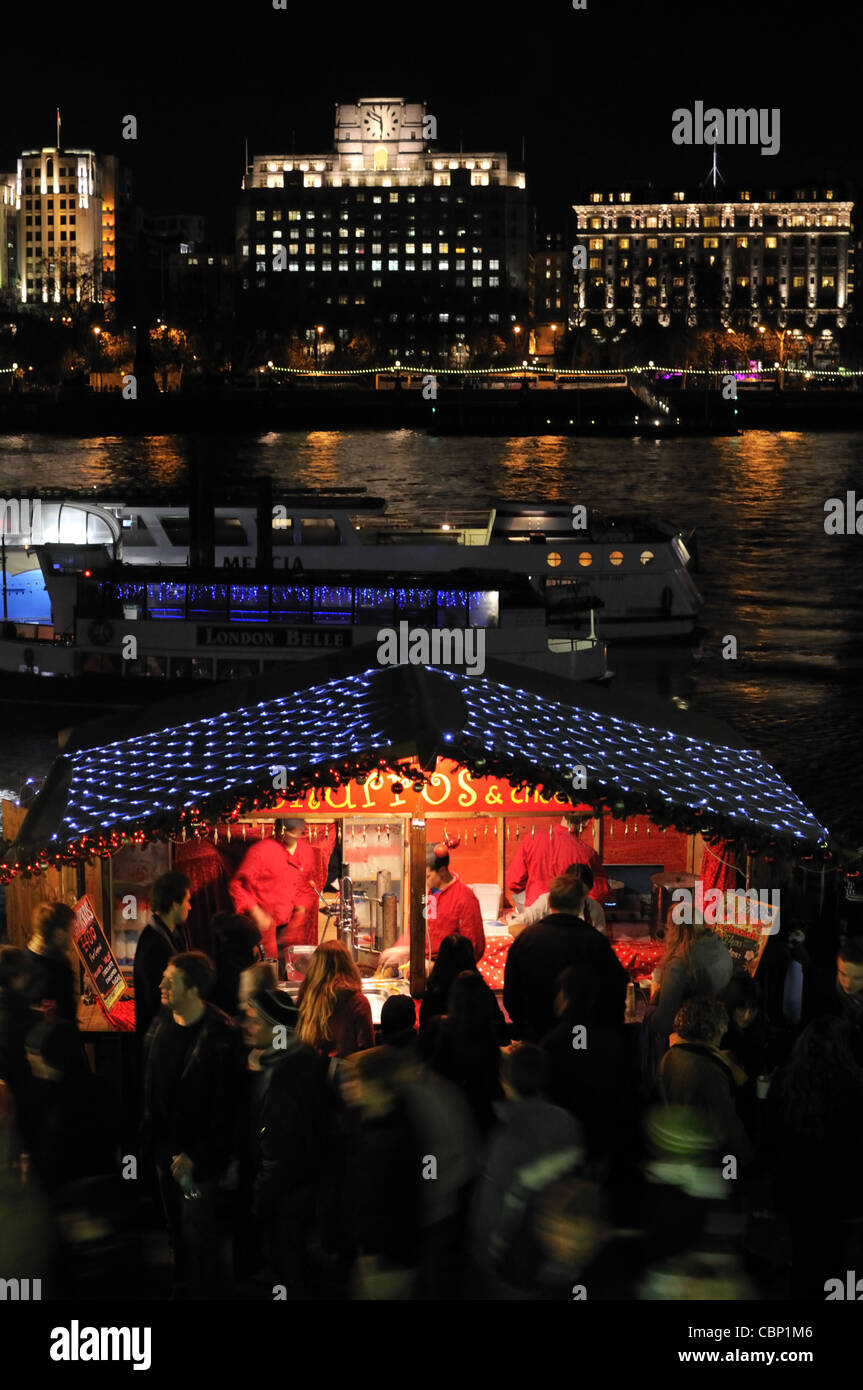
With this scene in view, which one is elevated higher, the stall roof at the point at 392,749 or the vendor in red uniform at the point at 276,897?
the stall roof at the point at 392,749

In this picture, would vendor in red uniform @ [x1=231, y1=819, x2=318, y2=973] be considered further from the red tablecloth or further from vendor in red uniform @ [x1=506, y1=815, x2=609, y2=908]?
vendor in red uniform @ [x1=506, y1=815, x2=609, y2=908]

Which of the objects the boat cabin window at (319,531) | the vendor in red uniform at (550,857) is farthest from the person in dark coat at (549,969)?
the boat cabin window at (319,531)

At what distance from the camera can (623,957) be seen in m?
8.24

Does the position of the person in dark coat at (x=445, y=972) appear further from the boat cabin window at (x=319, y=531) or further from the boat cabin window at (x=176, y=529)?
the boat cabin window at (x=319, y=531)

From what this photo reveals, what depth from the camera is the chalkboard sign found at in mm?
7906

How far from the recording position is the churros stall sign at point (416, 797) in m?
7.93

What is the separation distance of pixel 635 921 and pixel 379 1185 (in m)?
3.68

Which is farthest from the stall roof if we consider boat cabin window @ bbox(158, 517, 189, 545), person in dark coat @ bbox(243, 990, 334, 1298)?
boat cabin window @ bbox(158, 517, 189, 545)

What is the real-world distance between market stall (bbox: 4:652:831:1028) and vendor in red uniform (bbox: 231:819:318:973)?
0.16 m

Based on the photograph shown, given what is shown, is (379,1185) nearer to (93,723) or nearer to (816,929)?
(816,929)

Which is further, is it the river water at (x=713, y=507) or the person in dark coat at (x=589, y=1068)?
the river water at (x=713, y=507)

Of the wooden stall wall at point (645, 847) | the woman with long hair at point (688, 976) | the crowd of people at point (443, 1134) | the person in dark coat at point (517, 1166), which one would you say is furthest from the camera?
the wooden stall wall at point (645, 847)

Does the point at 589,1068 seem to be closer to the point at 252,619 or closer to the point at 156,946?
the point at 156,946

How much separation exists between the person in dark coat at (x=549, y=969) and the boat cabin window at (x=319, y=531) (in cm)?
2481
